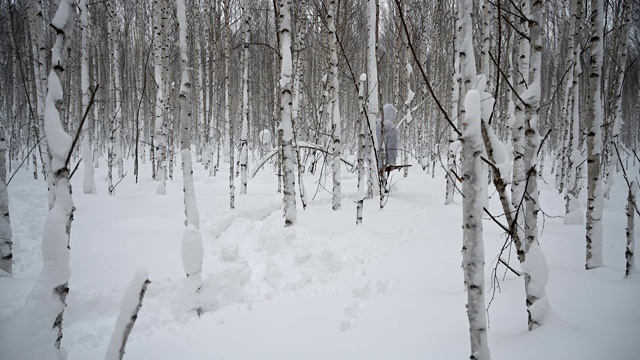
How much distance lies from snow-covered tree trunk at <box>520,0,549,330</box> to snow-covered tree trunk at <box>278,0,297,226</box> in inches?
114

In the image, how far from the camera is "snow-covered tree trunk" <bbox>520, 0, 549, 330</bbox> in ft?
6.37

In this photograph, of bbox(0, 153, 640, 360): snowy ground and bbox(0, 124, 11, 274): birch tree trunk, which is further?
bbox(0, 124, 11, 274): birch tree trunk

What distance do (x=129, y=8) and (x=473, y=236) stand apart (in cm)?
2089

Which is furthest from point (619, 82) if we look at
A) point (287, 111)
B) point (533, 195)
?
point (287, 111)

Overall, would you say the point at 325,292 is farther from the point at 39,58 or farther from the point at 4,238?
the point at 39,58

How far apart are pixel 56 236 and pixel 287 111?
321 centimetres

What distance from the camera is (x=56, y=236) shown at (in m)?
1.61

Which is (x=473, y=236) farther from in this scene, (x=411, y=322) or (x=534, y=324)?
(x=411, y=322)

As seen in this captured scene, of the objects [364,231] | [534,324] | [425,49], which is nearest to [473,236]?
[534,324]

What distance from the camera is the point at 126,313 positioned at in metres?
1.19

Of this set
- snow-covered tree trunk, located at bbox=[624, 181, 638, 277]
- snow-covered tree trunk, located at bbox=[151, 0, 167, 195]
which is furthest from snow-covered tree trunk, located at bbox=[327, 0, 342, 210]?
snow-covered tree trunk, located at bbox=[151, 0, 167, 195]

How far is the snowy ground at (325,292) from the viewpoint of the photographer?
2072 millimetres

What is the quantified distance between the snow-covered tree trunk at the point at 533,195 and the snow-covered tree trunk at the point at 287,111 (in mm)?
2886

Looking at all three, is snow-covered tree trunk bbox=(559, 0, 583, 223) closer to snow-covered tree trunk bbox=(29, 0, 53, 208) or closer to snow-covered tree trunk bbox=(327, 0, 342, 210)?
snow-covered tree trunk bbox=(327, 0, 342, 210)
